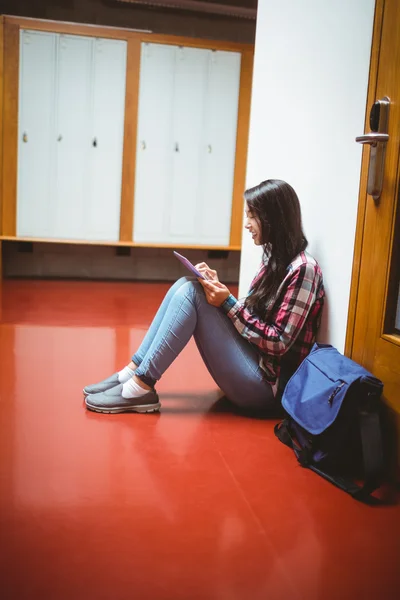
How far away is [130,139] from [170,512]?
12.9 feet

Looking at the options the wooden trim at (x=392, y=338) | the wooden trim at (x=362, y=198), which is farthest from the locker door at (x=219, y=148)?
the wooden trim at (x=392, y=338)

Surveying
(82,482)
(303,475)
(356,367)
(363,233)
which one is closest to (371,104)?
(363,233)

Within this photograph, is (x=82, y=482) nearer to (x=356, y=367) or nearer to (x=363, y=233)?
(x=356, y=367)

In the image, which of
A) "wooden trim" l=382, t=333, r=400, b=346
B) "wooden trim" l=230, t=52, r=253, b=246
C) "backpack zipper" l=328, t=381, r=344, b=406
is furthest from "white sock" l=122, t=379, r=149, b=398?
"wooden trim" l=230, t=52, r=253, b=246

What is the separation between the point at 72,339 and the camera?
325 centimetres

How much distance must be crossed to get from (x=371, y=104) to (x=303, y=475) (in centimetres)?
107

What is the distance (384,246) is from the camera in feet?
5.79

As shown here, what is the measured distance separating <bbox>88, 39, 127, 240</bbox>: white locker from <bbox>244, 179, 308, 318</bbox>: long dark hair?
10.2 feet

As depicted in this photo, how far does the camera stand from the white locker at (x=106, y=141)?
4.86m

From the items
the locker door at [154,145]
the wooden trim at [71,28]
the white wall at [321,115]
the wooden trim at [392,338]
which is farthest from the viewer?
the locker door at [154,145]

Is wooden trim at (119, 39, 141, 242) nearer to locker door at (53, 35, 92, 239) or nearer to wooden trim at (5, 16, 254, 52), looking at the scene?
wooden trim at (5, 16, 254, 52)

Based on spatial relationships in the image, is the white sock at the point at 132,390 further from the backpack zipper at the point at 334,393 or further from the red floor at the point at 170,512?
the backpack zipper at the point at 334,393

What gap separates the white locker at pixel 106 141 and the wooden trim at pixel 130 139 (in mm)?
34

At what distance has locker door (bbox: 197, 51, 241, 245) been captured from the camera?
199 inches
